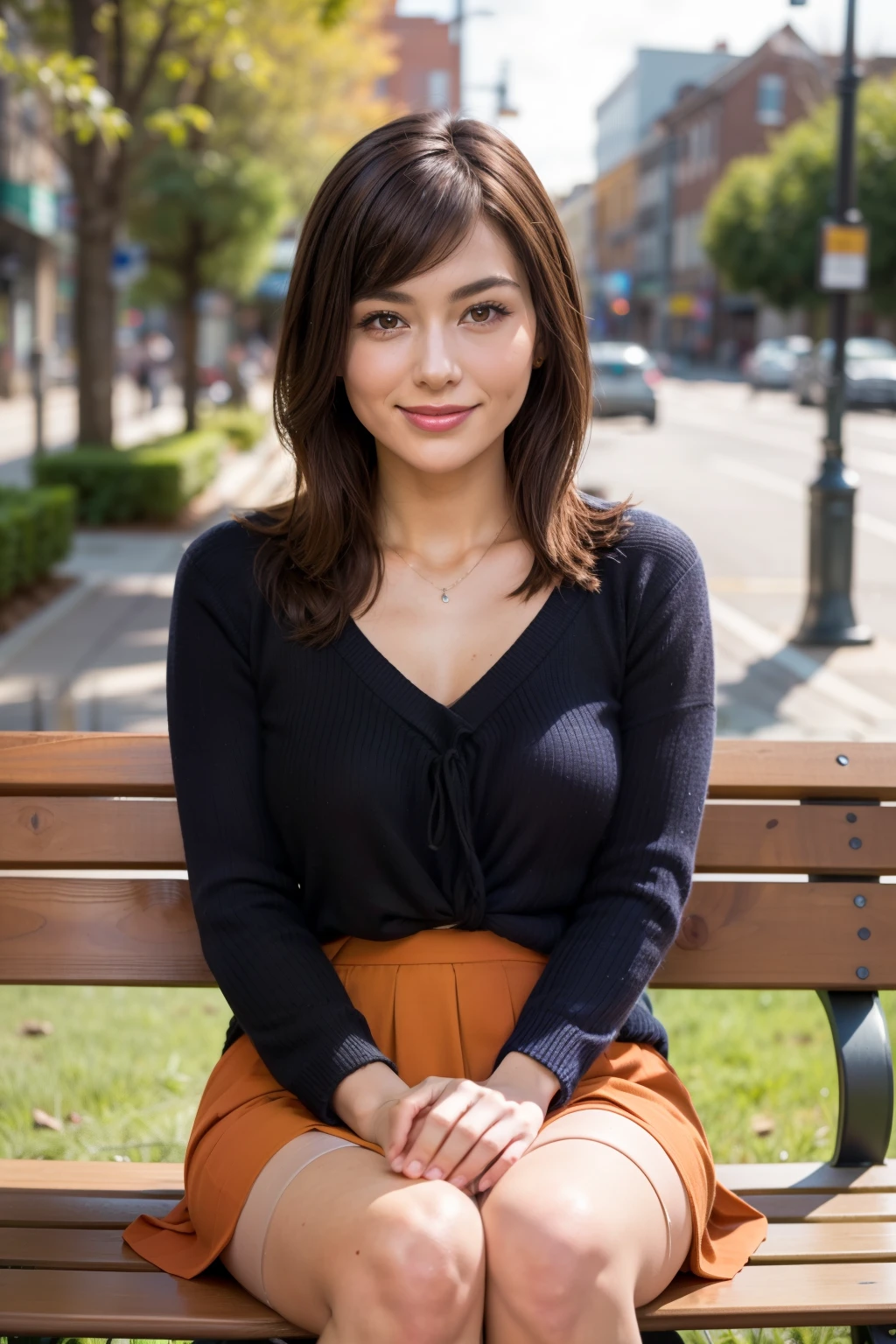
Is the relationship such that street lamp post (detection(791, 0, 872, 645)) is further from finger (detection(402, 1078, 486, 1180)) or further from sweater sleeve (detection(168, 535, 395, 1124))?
finger (detection(402, 1078, 486, 1180))

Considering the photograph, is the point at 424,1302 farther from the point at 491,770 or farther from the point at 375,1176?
the point at 491,770

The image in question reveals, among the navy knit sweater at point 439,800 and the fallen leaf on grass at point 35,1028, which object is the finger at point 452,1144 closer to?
the navy knit sweater at point 439,800

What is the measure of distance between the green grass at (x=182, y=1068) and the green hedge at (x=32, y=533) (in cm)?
602

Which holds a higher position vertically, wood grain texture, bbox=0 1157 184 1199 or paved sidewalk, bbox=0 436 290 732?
wood grain texture, bbox=0 1157 184 1199

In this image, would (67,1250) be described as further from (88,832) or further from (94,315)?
(94,315)

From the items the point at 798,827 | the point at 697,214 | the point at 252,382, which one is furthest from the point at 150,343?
the point at 798,827

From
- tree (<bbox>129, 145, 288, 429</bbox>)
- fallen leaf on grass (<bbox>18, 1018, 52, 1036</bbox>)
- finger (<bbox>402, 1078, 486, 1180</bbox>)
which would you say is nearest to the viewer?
finger (<bbox>402, 1078, 486, 1180</bbox>)

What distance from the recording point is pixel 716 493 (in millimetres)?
19500

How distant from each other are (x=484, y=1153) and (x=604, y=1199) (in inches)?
6.2

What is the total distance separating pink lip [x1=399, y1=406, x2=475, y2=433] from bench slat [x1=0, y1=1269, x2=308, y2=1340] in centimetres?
120

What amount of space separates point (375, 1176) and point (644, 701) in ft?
2.62

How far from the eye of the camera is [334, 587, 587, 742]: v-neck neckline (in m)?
2.35

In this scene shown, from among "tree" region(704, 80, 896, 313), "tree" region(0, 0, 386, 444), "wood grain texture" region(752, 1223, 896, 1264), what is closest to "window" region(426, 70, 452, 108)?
"tree" region(704, 80, 896, 313)

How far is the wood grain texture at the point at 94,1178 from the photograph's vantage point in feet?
8.21
